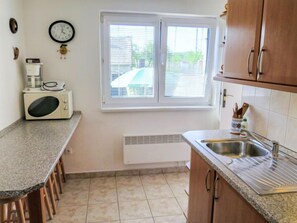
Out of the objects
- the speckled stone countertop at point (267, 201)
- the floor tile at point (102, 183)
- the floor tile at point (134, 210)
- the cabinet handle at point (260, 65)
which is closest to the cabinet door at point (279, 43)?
the cabinet handle at point (260, 65)

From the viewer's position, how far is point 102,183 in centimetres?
310

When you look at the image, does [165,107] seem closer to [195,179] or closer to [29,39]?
[195,179]

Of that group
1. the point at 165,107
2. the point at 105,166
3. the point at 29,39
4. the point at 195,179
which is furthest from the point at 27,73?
the point at 195,179

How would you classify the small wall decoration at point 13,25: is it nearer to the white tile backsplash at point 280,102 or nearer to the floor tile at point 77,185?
the floor tile at point 77,185

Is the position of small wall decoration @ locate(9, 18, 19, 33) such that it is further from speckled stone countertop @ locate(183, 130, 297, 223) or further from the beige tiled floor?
speckled stone countertop @ locate(183, 130, 297, 223)

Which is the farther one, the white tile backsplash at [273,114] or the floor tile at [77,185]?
the floor tile at [77,185]

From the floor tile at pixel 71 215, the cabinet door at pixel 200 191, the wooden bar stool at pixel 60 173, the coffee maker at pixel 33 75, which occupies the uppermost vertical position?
the coffee maker at pixel 33 75

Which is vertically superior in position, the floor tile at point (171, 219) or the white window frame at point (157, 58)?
the white window frame at point (157, 58)

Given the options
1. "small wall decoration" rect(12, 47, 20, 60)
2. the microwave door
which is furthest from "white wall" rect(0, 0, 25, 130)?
the microwave door

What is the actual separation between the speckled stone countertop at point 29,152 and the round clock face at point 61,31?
0.97 m

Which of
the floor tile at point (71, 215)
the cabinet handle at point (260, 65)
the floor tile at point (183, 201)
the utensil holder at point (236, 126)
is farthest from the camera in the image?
the floor tile at point (183, 201)

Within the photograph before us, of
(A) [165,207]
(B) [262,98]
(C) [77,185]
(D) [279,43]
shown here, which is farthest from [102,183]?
(D) [279,43]

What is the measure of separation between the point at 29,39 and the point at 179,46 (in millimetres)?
1816

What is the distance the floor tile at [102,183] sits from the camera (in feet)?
9.86
